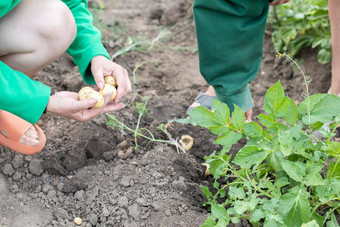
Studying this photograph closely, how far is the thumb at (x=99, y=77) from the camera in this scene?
1870mm

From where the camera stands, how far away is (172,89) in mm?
2758

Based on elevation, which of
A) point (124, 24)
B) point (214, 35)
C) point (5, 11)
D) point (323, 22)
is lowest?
point (124, 24)

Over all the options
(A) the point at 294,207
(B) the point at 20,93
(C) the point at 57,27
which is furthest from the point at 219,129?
(C) the point at 57,27

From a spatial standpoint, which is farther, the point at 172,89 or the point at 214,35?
the point at 172,89

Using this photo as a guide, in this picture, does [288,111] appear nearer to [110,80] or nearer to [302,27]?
[110,80]

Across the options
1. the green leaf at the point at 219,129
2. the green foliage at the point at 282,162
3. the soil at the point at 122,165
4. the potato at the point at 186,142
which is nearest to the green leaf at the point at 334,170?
the green foliage at the point at 282,162

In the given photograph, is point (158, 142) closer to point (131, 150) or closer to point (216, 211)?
point (131, 150)

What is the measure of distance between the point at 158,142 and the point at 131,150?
0.13 meters

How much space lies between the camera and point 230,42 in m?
2.16

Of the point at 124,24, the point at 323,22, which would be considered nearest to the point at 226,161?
the point at 323,22

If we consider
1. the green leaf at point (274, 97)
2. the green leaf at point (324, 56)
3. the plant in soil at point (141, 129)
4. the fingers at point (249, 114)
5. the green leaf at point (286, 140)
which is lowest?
the fingers at point (249, 114)

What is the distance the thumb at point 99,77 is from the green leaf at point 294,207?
2.84 ft

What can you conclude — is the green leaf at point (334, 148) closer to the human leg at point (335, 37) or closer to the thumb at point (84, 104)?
the thumb at point (84, 104)

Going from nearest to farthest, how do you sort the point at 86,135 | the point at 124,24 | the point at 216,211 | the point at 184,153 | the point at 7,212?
the point at 216,211
the point at 7,212
the point at 184,153
the point at 86,135
the point at 124,24
